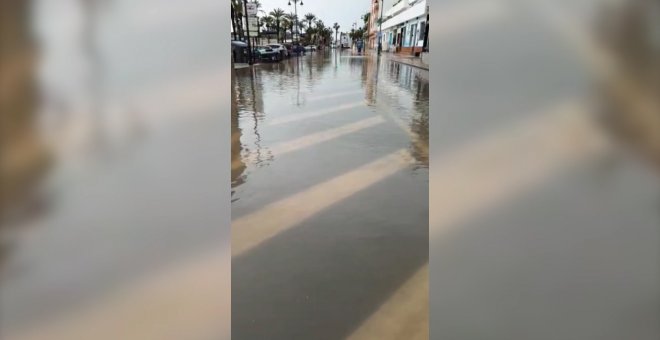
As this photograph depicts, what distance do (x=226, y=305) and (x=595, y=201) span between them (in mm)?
1035

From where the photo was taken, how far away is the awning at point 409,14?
86.3 ft

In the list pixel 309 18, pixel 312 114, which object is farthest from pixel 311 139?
pixel 309 18

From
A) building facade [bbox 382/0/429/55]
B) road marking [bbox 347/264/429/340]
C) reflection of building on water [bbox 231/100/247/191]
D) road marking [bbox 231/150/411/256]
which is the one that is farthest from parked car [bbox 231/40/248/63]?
road marking [bbox 347/264/429/340]

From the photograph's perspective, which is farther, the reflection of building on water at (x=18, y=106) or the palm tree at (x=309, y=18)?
the palm tree at (x=309, y=18)

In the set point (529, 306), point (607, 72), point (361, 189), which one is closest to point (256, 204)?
point (361, 189)

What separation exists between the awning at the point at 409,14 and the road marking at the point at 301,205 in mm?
22331

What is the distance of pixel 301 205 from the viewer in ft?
10.6

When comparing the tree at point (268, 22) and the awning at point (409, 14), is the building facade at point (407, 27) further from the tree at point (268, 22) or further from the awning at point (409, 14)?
the tree at point (268, 22)

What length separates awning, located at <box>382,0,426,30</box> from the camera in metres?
26.3

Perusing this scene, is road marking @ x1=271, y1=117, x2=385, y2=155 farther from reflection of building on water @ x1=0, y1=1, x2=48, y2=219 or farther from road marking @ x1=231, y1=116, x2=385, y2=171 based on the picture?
reflection of building on water @ x1=0, y1=1, x2=48, y2=219

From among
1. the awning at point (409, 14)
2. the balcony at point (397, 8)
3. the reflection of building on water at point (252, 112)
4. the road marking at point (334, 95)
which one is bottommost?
the road marking at point (334, 95)

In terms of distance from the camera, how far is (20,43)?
1.06m

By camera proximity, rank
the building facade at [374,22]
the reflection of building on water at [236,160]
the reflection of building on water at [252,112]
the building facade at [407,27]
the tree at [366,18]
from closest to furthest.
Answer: the reflection of building on water at [236,160] → the reflection of building on water at [252,112] → the building facade at [407,27] → the building facade at [374,22] → the tree at [366,18]

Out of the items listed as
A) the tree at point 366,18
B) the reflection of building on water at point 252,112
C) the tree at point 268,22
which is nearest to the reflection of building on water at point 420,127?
the reflection of building on water at point 252,112
